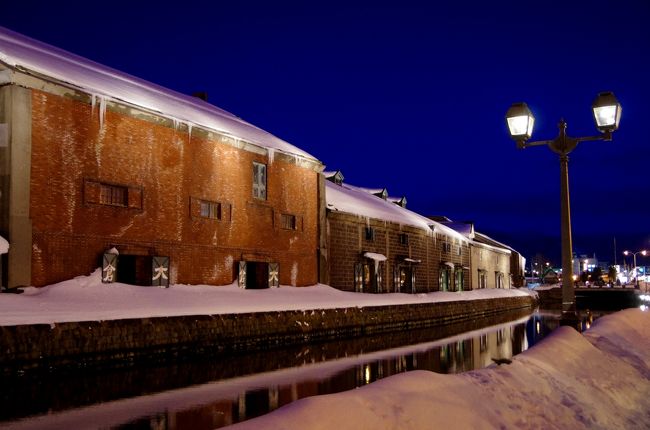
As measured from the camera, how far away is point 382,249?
40.0m

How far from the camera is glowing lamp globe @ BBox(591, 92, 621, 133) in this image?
12.3 m

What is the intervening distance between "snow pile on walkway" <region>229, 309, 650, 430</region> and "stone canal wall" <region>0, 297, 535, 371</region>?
1096cm

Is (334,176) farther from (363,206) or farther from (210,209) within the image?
(210,209)

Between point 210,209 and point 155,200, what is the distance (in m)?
3.30

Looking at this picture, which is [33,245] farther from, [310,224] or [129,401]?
[310,224]

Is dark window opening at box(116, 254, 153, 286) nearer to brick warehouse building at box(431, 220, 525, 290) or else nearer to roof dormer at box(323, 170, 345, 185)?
roof dormer at box(323, 170, 345, 185)

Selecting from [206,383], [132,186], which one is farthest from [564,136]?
[132,186]

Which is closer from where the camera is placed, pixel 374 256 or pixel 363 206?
pixel 374 256

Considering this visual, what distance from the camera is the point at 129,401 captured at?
→ 12.3 m

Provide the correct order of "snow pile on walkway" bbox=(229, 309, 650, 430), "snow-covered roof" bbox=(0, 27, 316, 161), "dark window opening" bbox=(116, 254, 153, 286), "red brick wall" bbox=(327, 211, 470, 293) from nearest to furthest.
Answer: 1. "snow pile on walkway" bbox=(229, 309, 650, 430)
2. "snow-covered roof" bbox=(0, 27, 316, 161)
3. "dark window opening" bbox=(116, 254, 153, 286)
4. "red brick wall" bbox=(327, 211, 470, 293)

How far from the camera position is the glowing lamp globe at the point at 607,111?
12.3 metres

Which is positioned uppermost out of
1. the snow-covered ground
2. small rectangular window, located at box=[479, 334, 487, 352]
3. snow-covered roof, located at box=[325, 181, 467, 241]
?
snow-covered roof, located at box=[325, 181, 467, 241]

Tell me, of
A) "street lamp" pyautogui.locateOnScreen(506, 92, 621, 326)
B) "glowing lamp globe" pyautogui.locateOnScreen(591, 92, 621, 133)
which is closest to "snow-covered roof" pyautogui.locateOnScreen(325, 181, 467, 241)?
"street lamp" pyautogui.locateOnScreen(506, 92, 621, 326)

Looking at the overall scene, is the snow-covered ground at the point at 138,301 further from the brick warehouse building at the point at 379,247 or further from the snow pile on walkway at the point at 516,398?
the snow pile on walkway at the point at 516,398
